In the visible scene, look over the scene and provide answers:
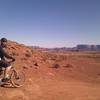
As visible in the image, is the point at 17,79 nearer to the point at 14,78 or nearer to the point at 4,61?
the point at 14,78

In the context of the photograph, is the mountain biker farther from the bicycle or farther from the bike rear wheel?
the bike rear wheel

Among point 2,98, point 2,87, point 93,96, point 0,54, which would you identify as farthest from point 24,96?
point 93,96

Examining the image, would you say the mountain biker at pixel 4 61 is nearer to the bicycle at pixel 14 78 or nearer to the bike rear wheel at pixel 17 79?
the bicycle at pixel 14 78

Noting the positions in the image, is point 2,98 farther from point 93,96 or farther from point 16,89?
point 93,96

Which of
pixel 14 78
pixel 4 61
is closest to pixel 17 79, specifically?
pixel 14 78

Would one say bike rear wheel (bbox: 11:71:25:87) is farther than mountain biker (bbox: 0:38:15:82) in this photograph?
Yes

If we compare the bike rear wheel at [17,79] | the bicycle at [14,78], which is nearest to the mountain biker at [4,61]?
the bicycle at [14,78]

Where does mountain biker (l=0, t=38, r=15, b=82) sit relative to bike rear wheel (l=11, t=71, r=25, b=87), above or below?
above

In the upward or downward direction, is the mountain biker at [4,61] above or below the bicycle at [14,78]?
above

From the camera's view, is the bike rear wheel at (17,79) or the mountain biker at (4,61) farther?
the bike rear wheel at (17,79)

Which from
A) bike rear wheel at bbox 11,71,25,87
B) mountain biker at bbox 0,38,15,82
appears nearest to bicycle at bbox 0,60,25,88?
bike rear wheel at bbox 11,71,25,87

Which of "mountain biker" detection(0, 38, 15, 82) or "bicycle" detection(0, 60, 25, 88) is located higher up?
"mountain biker" detection(0, 38, 15, 82)

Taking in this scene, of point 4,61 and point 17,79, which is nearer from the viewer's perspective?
point 4,61

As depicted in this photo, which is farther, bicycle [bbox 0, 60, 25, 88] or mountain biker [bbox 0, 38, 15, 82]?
bicycle [bbox 0, 60, 25, 88]
